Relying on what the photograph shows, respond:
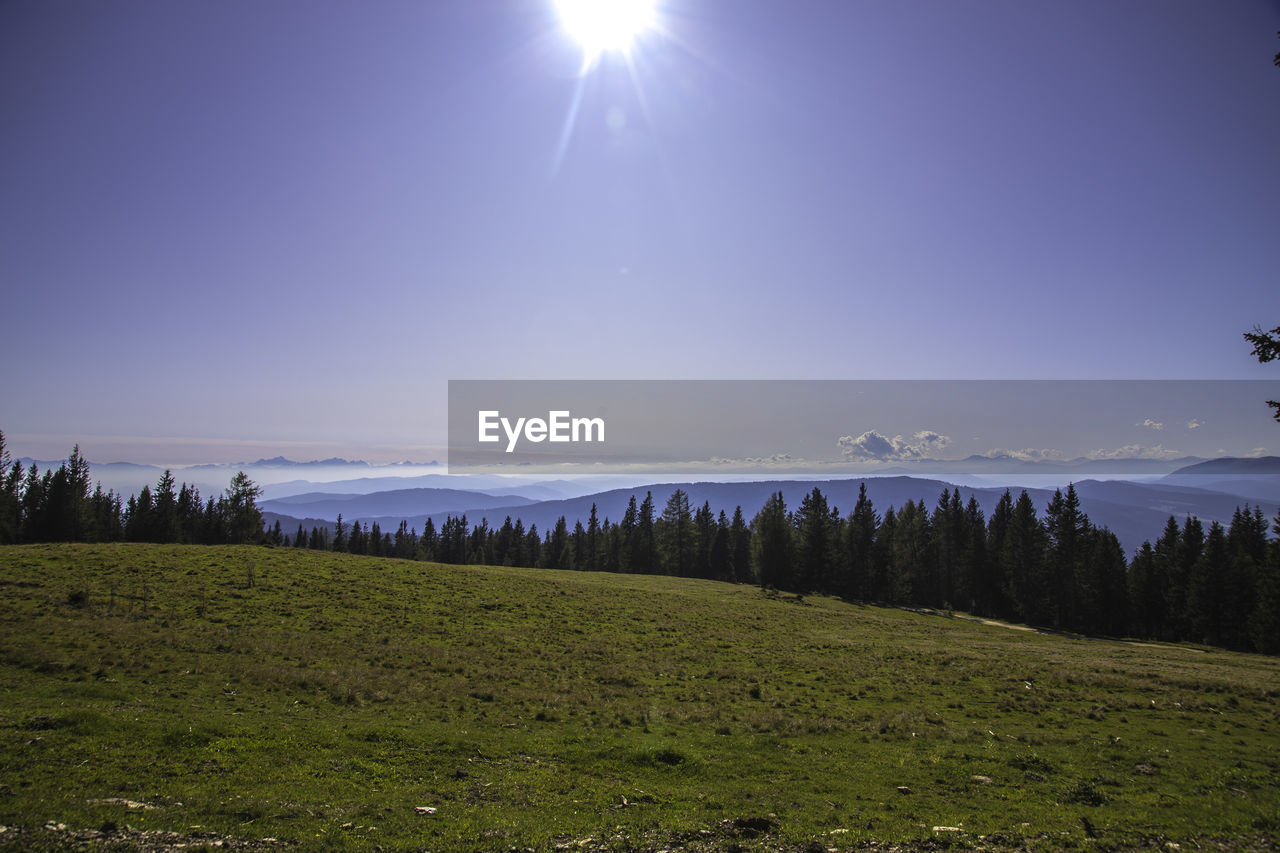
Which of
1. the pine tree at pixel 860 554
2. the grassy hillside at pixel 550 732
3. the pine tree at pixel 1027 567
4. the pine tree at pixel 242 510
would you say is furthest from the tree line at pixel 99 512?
the pine tree at pixel 1027 567

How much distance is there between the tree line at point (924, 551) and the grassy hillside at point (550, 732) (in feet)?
139

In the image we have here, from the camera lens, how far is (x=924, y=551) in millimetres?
94000

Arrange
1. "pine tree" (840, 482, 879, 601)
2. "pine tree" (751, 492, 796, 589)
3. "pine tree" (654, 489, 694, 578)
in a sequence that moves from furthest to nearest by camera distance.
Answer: "pine tree" (654, 489, 694, 578), "pine tree" (751, 492, 796, 589), "pine tree" (840, 482, 879, 601)

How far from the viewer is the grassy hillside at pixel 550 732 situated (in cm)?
1078

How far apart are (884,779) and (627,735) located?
756 cm

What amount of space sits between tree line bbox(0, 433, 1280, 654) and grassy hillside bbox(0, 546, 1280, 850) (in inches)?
1666

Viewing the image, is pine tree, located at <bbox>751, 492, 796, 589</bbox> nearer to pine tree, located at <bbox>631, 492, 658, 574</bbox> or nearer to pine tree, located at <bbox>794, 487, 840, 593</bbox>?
pine tree, located at <bbox>794, 487, 840, 593</bbox>

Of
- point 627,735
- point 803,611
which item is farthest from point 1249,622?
point 627,735

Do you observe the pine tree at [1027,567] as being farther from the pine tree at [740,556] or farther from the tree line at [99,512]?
the tree line at [99,512]

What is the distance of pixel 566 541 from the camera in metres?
127

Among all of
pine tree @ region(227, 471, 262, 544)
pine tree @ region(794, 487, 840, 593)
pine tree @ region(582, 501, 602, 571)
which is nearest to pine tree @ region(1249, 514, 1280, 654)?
pine tree @ region(794, 487, 840, 593)

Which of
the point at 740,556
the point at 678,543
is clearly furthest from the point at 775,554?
the point at 678,543

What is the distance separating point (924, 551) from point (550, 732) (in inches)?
3700

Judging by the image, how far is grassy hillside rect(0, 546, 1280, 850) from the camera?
10.8m
